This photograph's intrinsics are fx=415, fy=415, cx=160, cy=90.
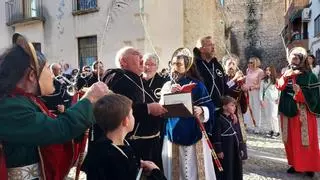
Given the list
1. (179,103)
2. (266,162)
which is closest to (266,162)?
(266,162)

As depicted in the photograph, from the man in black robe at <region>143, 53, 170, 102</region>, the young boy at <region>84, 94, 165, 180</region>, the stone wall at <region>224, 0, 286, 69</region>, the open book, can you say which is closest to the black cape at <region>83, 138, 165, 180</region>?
the young boy at <region>84, 94, 165, 180</region>

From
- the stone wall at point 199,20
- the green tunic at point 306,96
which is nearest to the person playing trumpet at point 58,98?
the green tunic at point 306,96

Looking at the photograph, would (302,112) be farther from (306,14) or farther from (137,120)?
(306,14)

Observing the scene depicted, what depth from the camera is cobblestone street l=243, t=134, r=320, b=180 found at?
19.4 feet

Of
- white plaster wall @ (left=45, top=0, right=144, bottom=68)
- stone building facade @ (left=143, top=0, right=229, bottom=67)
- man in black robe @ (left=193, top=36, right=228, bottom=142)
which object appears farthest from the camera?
white plaster wall @ (left=45, top=0, right=144, bottom=68)

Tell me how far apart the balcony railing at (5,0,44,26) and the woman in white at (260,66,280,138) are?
9.52 metres

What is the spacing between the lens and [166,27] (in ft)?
43.2

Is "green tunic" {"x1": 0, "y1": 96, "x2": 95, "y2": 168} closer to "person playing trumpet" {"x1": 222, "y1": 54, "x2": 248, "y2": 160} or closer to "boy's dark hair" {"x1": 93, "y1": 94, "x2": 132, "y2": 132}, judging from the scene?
"boy's dark hair" {"x1": 93, "y1": 94, "x2": 132, "y2": 132}

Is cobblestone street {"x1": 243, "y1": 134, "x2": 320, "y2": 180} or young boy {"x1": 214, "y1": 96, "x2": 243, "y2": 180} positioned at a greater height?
young boy {"x1": 214, "y1": 96, "x2": 243, "y2": 180}

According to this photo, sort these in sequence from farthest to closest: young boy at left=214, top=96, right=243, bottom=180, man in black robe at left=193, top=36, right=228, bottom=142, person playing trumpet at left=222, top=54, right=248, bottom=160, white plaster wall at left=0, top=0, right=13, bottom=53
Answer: white plaster wall at left=0, top=0, right=13, bottom=53
person playing trumpet at left=222, top=54, right=248, bottom=160
man in black robe at left=193, top=36, right=228, bottom=142
young boy at left=214, top=96, right=243, bottom=180

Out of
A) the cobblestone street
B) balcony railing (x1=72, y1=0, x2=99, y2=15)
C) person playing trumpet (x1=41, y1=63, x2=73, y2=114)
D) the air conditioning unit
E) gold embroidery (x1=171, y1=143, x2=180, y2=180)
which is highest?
the air conditioning unit

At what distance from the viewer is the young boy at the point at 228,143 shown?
15.2 ft

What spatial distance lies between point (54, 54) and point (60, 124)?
1422 centimetres

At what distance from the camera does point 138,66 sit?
402 cm
